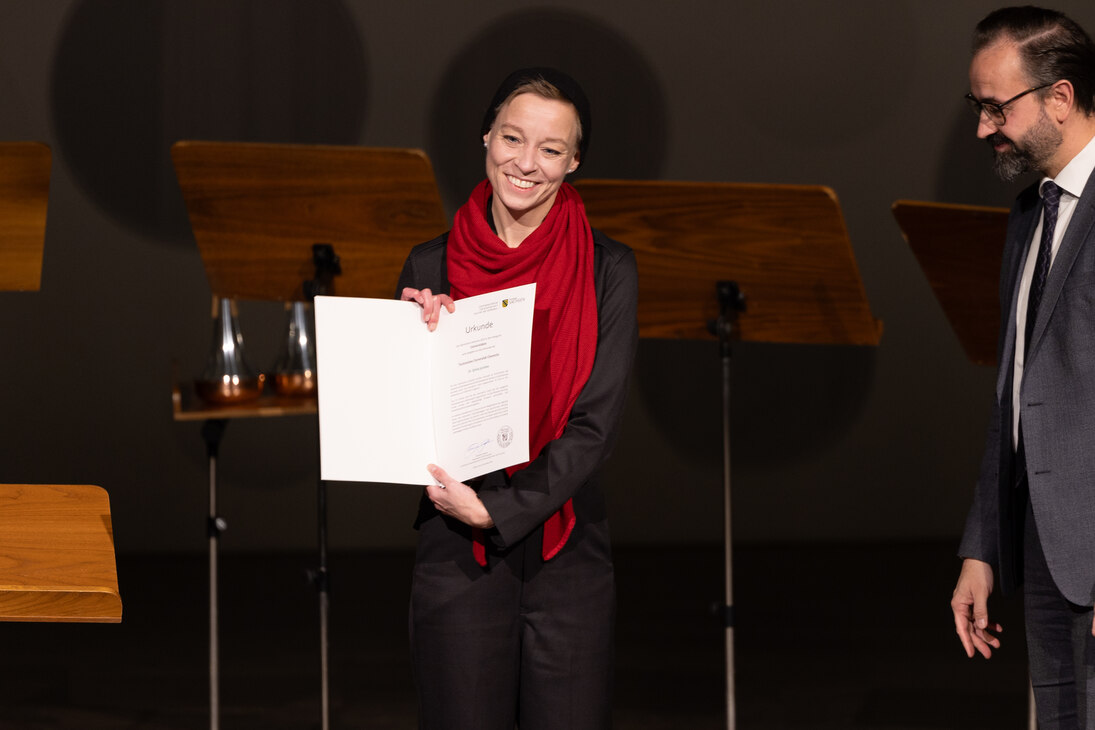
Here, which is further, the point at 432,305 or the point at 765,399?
the point at 765,399

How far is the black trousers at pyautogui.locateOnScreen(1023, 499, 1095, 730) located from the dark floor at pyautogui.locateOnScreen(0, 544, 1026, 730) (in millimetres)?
1495

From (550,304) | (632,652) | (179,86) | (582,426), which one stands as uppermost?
(179,86)

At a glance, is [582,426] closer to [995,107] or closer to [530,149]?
[530,149]

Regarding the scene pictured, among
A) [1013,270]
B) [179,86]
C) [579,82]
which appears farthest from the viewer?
[579,82]

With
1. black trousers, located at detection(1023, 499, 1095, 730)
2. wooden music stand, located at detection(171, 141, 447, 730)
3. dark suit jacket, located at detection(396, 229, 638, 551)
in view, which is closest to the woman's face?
dark suit jacket, located at detection(396, 229, 638, 551)

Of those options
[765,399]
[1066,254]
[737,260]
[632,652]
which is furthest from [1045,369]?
[765,399]

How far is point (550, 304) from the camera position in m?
1.88

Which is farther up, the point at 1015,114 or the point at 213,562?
the point at 1015,114

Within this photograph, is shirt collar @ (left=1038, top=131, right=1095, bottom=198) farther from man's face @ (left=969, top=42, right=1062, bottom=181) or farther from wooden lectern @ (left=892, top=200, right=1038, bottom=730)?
wooden lectern @ (left=892, top=200, right=1038, bottom=730)

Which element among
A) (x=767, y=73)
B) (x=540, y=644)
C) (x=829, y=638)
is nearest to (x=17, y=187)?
(x=540, y=644)

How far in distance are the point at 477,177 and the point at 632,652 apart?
7.42 ft

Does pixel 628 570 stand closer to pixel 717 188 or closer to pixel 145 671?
pixel 145 671

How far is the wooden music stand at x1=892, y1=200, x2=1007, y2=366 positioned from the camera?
257 cm

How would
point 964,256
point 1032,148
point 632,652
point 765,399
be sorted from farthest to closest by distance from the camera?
point 765,399
point 632,652
point 964,256
point 1032,148
